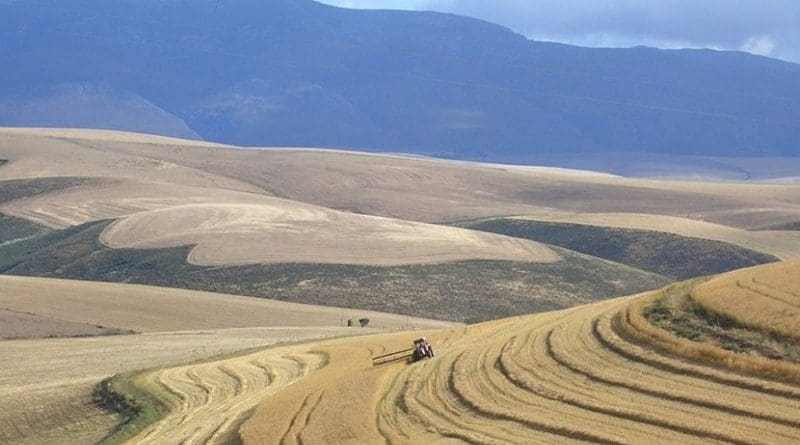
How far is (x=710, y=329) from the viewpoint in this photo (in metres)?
25.0

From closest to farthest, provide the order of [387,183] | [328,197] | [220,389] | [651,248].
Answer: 1. [220,389]
2. [651,248]
3. [328,197]
4. [387,183]

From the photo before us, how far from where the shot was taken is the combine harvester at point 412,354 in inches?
1240

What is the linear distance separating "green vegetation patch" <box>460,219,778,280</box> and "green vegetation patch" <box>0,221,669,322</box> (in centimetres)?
602

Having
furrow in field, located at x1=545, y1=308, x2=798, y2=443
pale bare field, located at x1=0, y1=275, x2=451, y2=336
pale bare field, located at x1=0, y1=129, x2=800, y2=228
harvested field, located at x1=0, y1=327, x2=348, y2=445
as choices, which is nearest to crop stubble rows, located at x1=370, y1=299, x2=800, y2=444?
furrow in field, located at x1=545, y1=308, x2=798, y2=443

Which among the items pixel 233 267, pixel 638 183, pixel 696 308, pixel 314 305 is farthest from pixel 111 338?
pixel 638 183

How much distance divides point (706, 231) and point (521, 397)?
82306 mm

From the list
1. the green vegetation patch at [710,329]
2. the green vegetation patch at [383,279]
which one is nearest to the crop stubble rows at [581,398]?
the green vegetation patch at [710,329]

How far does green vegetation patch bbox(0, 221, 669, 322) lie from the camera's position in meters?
71.9

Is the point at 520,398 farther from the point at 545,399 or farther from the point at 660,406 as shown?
the point at 660,406

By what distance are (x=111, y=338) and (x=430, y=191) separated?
9829cm

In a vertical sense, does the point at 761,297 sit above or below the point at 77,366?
above

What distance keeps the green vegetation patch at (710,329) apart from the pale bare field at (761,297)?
15 centimetres

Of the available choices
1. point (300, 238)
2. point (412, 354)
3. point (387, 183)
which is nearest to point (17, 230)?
point (300, 238)

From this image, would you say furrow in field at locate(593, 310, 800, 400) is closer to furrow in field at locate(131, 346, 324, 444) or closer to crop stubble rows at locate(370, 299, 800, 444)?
crop stubble rows at locate(370, 299, 800, 444)
